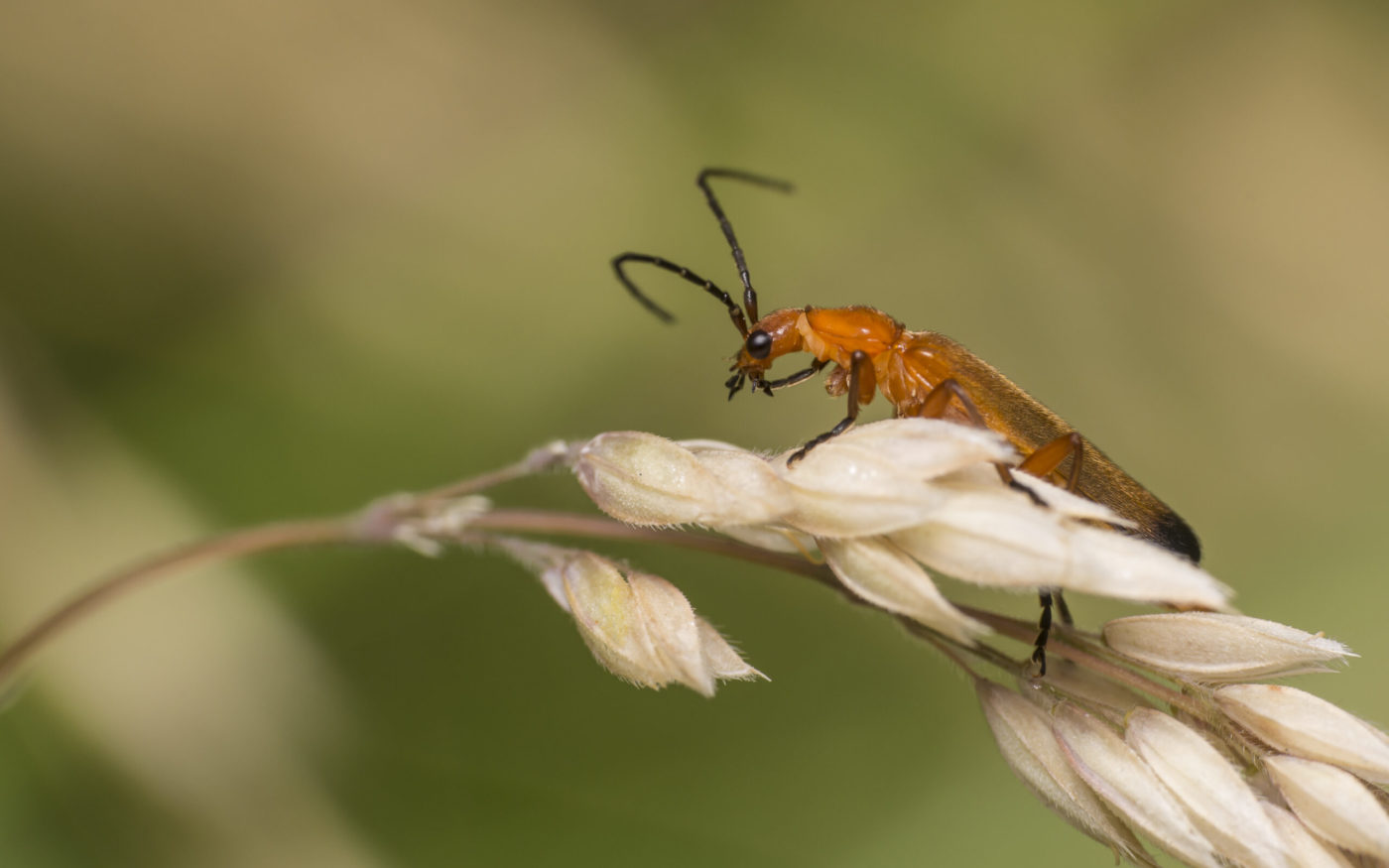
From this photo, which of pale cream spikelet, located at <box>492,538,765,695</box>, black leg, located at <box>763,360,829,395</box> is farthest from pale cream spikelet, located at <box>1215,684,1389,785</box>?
black leg, located at <box>763,360,829,395</box>

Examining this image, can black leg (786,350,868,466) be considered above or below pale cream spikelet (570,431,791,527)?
above

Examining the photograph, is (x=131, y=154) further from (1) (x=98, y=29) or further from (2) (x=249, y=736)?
(2) (x=249, y=736)

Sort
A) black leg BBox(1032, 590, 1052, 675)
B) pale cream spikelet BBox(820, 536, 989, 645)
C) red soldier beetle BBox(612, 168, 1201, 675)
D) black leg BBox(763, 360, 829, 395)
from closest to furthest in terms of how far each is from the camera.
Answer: pale cream spikelet BBox(820, 536, 989, 645) < black leg BBox(1032, 590, 1052, 675) < red soldier beetle BBox(612, 168, 1201, 675) < black leg BBox(763, 360, 829, 395)

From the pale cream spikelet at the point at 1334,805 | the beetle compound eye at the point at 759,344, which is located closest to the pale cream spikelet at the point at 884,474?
the pale cream spikelet at the point at 1334,805

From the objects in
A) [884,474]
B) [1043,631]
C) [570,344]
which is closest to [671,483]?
[884,474]

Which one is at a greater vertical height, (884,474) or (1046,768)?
(884,474)

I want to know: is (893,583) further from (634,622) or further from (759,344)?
(759,344)

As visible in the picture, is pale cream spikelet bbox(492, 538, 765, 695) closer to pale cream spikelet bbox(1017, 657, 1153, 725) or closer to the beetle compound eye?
pale cream spikelet bbox(1017, 657, 1153, 725)
